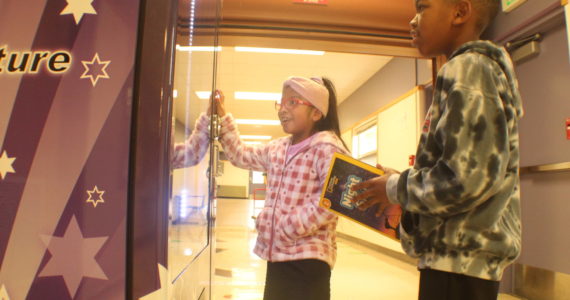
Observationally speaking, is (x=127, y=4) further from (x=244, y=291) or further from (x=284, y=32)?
(x=244, y=291)

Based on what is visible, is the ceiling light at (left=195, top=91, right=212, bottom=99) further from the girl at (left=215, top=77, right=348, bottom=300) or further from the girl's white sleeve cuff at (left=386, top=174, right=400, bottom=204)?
the girl's white sleeve cuff at (left=386, top=174, right=400, bottom=204)

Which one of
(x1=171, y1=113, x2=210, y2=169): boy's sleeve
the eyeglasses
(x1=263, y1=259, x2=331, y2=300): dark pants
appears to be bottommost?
(x1=263, y1=259, x2=331, y2=300): dark pants

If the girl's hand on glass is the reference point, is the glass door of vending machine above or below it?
below

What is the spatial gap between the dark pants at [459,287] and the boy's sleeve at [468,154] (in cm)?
15

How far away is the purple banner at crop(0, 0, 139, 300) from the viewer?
58 centimetres

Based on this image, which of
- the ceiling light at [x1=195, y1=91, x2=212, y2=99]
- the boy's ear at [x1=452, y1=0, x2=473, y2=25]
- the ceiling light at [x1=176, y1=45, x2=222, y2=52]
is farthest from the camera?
the ceiling light at [x1=195, y1=91, x2=212, y2=99]

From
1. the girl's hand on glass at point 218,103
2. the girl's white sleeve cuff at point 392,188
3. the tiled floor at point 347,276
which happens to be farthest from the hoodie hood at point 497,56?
the tiled floor at point 347,276

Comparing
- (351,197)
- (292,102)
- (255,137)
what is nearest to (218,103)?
(292,102)

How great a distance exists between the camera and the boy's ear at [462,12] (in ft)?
2.71

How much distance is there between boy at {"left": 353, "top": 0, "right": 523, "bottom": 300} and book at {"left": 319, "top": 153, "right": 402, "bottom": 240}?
80 millimetres

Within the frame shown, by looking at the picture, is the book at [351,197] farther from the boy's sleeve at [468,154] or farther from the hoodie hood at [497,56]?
the hoodie hood at [497,56]

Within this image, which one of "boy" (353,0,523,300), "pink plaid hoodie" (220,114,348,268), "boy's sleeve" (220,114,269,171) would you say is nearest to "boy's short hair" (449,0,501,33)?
"boy" (353,0,523,300)

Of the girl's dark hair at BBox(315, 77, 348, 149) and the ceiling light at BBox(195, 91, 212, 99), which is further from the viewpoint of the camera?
the girl's dark hair at BBox(315, 77, 348, 149)

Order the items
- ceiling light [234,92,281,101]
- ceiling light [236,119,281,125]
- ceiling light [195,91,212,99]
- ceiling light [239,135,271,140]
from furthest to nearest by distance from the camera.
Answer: ceiling light [239,135,271,140], ceiling light [236,119,281,125], ceiling light [234,92,281,101], ceiling light [195,91,212,99]
